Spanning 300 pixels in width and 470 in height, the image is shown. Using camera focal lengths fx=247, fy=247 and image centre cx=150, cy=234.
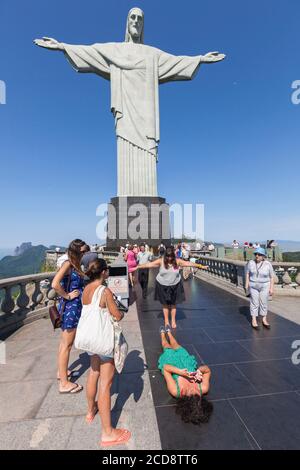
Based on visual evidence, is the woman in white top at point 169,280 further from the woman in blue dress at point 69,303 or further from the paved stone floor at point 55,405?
the woman in blue dress at point 69,303

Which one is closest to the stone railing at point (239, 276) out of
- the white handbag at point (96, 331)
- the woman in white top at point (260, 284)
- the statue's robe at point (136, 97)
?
the woman in white top at point (260, 284)

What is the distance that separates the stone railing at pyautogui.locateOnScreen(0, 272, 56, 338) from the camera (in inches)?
226

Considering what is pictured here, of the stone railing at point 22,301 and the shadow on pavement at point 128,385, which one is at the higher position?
the stone railing at point 22,301

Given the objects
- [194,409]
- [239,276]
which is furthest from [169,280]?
[239,276]

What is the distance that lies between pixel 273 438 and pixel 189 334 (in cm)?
310

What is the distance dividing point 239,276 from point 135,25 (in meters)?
23.1

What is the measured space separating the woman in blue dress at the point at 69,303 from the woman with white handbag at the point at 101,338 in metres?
0.93

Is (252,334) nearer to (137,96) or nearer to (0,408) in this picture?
(0,408)

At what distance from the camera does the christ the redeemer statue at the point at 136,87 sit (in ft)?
68.1

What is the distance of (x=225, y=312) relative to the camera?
7.26 metres

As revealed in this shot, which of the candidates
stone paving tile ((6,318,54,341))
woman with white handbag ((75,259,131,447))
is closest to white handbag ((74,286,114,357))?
woman with white handbag ((75,259,131,447))

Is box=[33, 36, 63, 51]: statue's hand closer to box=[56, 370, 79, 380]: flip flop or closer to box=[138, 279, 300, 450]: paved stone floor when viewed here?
box=[138, 279, 300, 450]: paved stone floor

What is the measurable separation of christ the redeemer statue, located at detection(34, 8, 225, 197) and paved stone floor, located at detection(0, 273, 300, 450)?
1706 cm

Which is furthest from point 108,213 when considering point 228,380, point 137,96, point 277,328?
point 228,380
